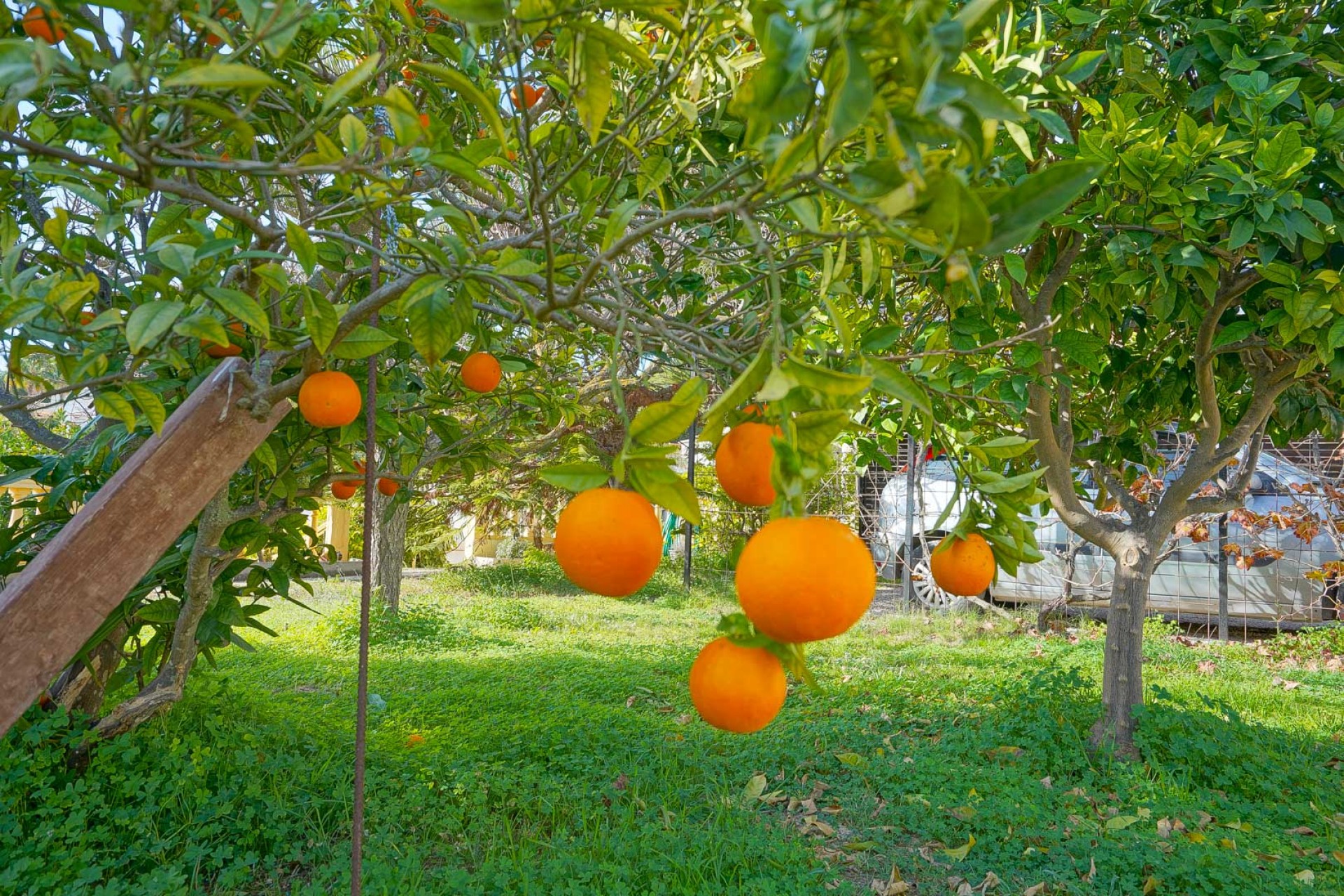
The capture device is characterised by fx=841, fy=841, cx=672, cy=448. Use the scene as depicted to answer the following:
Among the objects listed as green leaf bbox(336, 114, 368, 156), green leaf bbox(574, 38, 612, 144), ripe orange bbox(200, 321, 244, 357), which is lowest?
ripe orange bbox(200, 321, 244, 357)

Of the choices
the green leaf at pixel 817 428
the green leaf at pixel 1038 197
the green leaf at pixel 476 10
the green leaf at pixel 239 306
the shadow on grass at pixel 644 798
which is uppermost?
the green leaf at pixel 476 10

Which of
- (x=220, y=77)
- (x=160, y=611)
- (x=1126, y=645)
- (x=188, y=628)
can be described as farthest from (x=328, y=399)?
(x=1126, y=645)

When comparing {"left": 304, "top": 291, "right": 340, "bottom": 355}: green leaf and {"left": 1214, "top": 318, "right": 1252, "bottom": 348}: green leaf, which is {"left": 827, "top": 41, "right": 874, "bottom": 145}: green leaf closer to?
{"left": 304, "top": 291, "right": 340, "bottom": 355}: green leaf

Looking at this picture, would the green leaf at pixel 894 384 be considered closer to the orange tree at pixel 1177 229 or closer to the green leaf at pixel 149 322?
the orange tree at pixel 1177 229

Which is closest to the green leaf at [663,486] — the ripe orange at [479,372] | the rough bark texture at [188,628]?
the ripe orange at [479,372]

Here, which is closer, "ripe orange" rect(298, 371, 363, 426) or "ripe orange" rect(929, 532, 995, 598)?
"ripe orange" rect(929, 532, 995, 598)

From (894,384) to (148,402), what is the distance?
1.05m

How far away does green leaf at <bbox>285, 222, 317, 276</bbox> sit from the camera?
99 centimetres

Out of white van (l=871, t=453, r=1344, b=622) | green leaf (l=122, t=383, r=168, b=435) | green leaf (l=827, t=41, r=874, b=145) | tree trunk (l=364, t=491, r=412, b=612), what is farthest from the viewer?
tree trunk (l=364, t=491, r=412, b=612)

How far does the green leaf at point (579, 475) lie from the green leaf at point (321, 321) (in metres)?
0.61

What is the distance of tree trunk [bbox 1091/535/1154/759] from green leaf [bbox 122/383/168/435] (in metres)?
3.56

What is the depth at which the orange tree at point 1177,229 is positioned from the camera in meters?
2.00

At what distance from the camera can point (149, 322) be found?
944 mm

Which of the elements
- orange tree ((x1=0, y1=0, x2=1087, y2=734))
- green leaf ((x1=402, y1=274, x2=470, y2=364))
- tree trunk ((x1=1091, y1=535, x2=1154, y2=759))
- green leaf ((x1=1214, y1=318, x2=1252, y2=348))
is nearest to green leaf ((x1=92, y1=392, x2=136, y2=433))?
orange tree ((x1=0, y1=0, x2=1087, y2=734))
